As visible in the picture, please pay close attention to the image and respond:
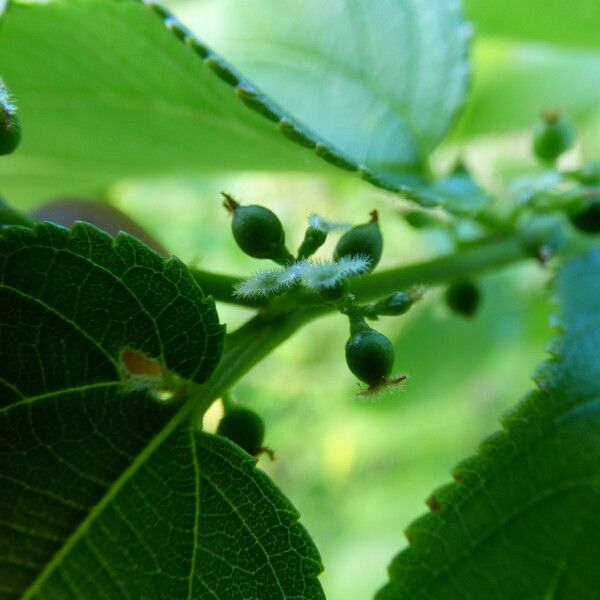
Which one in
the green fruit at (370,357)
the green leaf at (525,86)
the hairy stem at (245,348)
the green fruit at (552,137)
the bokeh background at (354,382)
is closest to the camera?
the green fruit at (370,357)

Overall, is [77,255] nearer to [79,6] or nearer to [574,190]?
[79,6]

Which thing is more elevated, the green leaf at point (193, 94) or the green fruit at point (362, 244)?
the green leaf at point (193, 94)

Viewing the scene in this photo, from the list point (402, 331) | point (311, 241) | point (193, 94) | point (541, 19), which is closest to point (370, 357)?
point (311, 241)

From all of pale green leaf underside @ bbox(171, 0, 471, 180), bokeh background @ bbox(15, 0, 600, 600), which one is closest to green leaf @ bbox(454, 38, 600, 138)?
bokeh background @ bbox(15, 0, 600, 600)

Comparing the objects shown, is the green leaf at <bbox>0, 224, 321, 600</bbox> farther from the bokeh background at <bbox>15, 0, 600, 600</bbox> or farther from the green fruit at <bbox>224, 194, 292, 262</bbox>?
the bokeh background at <bbox>15, 0, 600, 600</bbox>

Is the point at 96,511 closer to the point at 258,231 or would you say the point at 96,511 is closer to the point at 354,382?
the point at 258,231

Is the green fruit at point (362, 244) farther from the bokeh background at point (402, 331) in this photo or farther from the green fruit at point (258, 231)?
the bokeh background at point (402, 331)

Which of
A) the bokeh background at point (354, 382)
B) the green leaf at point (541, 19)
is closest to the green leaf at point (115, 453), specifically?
the green leaf at point (541, 19)
